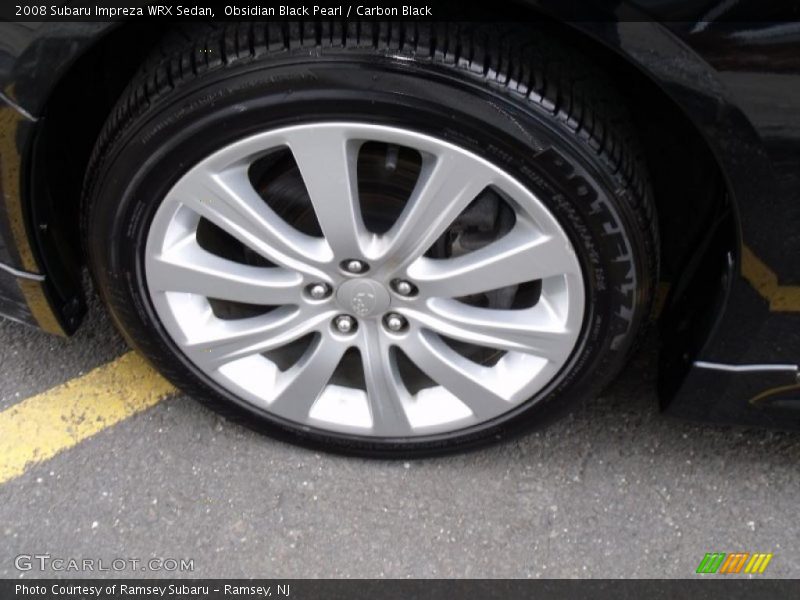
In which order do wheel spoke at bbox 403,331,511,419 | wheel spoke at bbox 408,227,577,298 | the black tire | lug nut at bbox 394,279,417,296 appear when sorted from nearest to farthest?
1. the black tire
2. wheel spoke at bbox 408,227,577,298
3. lug nut at bbox 394,279,417,296
4. wheel spoke at bbox 403,331,511,419

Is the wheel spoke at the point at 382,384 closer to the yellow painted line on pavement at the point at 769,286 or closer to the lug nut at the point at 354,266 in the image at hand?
the lug nut at the point at 354,266

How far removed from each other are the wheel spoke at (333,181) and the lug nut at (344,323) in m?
0.17

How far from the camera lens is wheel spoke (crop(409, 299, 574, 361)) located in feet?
5.28

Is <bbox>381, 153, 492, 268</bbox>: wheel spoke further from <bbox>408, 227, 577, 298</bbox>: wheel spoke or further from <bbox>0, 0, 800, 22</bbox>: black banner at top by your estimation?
<bbox>0, 0, 800, 22</bbox>: black banner at top

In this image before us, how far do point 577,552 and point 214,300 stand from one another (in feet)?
2.86

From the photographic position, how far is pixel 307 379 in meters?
1.78

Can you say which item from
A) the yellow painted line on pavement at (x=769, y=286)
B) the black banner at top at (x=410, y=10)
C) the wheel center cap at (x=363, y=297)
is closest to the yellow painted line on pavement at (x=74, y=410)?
the wheel center cap at (x=363, y=297)

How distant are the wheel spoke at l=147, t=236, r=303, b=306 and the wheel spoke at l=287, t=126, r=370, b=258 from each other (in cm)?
15

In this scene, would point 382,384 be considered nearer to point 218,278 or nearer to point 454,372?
point 454,372

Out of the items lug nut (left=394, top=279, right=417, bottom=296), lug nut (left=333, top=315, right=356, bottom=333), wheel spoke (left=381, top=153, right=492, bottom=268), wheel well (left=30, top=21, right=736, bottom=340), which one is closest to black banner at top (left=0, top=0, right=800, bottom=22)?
wheel well (left=30, top=21, right=736, bottom=340)

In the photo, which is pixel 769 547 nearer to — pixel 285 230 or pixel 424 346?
pixel 424 346

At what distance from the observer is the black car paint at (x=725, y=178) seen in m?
1.22

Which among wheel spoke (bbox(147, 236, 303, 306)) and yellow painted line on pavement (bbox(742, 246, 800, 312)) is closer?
yellow painted line on pavement (bbox(742, 246, 800, 312))
